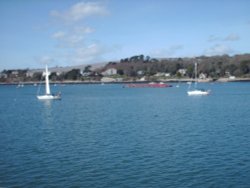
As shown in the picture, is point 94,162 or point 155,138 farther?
point 155,138

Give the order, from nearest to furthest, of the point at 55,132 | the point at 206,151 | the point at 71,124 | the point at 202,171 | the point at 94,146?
the point at 202,171 → the point at 206,151 → the point at 94,146 → the point at 55,132 → the point at 71,124

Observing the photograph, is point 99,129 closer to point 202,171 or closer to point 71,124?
point 71,124

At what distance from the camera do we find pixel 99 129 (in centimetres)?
3606

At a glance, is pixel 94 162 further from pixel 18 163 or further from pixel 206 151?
pixel 206 151

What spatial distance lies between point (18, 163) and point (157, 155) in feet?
25.0

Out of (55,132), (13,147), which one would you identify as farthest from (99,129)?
(13,147)

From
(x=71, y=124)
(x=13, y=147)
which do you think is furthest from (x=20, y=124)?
(x=13, y=147)

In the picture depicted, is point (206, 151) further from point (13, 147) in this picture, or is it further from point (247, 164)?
point (13, 147)

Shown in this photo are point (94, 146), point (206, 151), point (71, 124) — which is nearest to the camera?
point (206, 151)

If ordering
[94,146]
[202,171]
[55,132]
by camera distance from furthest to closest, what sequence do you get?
[55,132] → [94,146] → [202,171]

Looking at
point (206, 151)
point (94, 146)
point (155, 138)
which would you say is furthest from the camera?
point (155, 138)

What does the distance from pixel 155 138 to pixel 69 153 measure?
7176 millimetres

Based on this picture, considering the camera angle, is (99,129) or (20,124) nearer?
(99,129)

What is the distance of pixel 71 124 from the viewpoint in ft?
135
